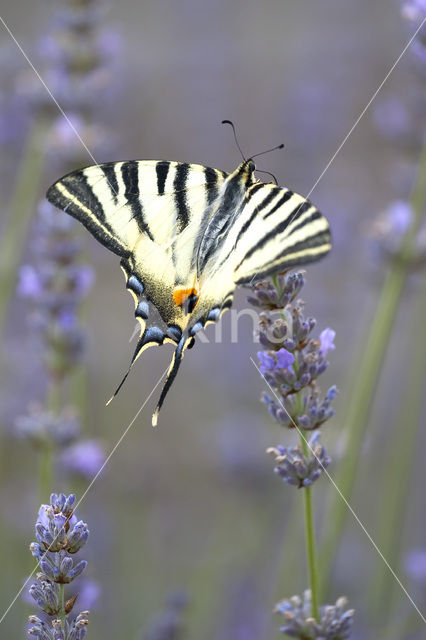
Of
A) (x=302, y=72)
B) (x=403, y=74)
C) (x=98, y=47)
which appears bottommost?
(x=98, y=47)

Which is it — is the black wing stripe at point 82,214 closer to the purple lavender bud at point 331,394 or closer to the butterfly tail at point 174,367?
the butterfly tail at point 174,367

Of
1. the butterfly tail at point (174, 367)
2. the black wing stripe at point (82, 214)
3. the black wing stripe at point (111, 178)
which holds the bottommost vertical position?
the butterfly tail at point (174, 367)

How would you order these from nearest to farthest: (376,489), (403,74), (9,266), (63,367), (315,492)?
(63,367) → (9,266) → (315,492) → (376,489) → (403,74)

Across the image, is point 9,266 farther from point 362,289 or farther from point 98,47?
point 362,289

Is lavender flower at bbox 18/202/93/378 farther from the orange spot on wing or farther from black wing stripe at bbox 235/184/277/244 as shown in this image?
black wing stripe at bbox 235/184/277/244

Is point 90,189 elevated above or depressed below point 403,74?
below

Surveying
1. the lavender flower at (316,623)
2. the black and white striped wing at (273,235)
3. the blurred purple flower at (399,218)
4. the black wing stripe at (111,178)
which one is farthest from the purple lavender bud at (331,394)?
the blurred purple flower at (399,218)

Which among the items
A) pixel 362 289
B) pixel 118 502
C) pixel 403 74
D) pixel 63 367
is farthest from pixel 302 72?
pixel 63 367
